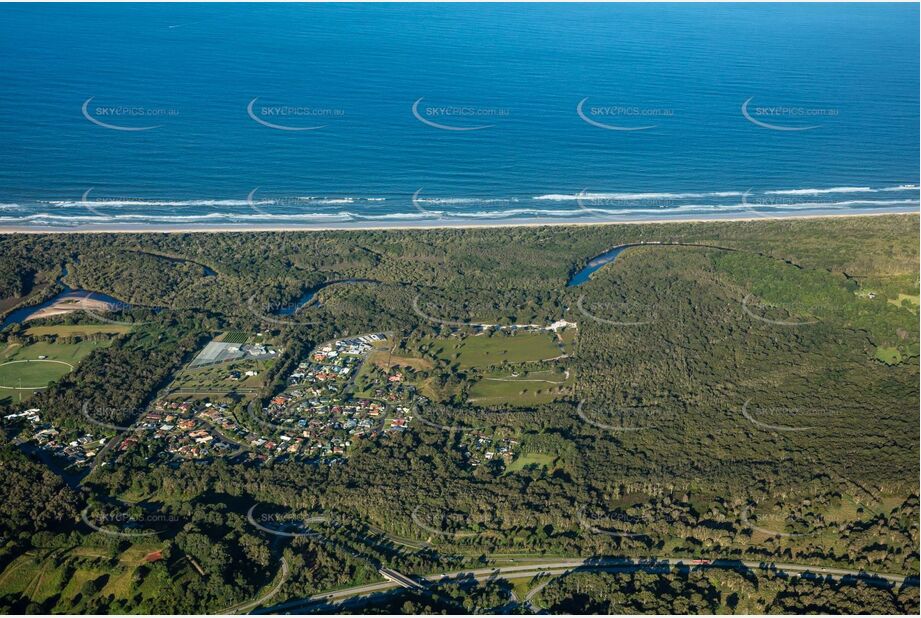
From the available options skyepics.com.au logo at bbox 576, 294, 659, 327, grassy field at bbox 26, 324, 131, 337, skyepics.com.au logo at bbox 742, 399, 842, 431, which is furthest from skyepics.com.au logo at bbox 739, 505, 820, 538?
grassy field at bbox 26, 324, 131, 337

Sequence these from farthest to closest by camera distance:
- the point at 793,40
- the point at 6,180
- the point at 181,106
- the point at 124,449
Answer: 1. the point at 793,40
2. the point at 181,106
3. the point at 6,180
4. the point at 124,449

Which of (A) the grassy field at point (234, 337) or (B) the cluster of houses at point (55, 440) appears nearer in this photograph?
(B) the cluster of houses at point (55, 440)

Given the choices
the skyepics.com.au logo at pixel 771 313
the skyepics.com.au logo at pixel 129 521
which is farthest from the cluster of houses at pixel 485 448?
the skyepics.com.au logo at pixel 771 313

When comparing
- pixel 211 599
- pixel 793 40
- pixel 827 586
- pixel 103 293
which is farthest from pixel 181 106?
pixel 793 40

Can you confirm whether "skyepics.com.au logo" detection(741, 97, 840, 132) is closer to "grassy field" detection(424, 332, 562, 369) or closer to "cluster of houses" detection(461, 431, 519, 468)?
"grassy field" detection(424, 332, 562, 369)

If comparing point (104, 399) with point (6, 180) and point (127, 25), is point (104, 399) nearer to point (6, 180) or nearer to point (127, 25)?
point (6, 180)

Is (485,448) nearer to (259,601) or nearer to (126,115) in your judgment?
(259,601)

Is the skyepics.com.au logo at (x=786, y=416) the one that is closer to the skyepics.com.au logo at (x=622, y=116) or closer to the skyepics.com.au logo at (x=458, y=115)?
the skyepics.com.au logo at (x=458, y=115)
